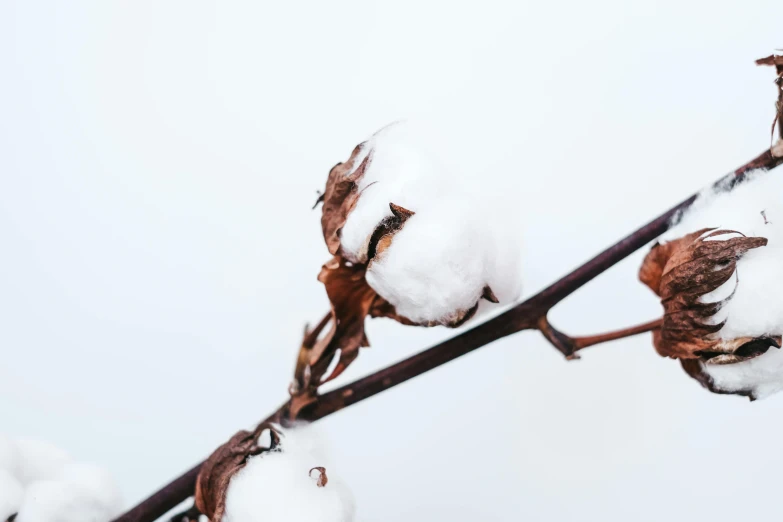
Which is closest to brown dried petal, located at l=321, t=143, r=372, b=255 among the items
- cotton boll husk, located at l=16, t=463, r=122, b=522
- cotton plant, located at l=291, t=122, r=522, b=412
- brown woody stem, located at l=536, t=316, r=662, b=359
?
cotton plant, located at l=291, t=122, r=522, b=412

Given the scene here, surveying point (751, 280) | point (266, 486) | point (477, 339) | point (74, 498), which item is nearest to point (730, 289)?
point (751, 280)

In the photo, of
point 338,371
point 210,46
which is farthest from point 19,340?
point 338,371

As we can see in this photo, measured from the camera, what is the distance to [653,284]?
374 mm

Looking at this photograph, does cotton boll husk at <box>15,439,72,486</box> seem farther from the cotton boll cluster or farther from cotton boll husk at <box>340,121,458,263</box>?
cotton boll husk at <box>340,121,458,263</box>

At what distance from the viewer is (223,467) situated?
353 mm

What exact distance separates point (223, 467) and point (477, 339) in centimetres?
13

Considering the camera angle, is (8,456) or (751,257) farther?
(8,456)

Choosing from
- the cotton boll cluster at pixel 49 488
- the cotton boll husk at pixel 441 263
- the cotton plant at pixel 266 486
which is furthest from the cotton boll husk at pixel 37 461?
the cotton boll husk at pixel 441 263

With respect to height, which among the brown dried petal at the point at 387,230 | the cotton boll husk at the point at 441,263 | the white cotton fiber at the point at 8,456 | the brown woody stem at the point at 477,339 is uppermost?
the white cotton fiber at the point at 8,456

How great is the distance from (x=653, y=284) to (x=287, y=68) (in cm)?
47

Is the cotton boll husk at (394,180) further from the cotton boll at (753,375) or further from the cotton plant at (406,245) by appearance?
the cotton boll at (753,375)

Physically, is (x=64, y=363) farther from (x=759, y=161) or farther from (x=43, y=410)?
(x=759, y=161)

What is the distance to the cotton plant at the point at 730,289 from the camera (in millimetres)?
321

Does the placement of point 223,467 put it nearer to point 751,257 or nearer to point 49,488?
point 49,488
